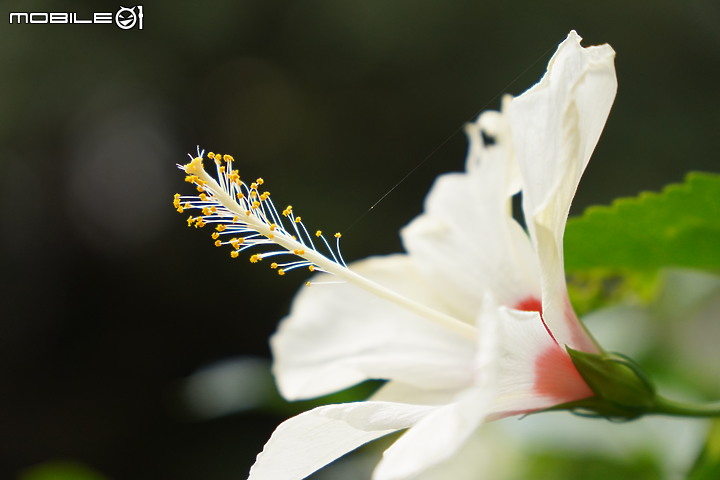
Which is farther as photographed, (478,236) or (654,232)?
(478,236)

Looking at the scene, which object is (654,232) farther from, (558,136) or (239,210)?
(239,210)

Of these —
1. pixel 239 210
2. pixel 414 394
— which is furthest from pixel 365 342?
pixel 239 210

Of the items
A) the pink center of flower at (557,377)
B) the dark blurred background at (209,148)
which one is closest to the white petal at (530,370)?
the pink center of flower at (557,377)

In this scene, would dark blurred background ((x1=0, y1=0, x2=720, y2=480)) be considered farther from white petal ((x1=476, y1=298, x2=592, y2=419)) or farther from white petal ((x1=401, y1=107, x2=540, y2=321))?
white petal ((x1=476, y1=298, x2=592, y2=419))

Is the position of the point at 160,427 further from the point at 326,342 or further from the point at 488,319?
the point at 488,319

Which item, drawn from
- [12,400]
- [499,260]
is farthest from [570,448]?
[12,400]

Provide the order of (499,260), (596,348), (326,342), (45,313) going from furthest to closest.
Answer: (45,313), (326,342), (499,260), (596,348)

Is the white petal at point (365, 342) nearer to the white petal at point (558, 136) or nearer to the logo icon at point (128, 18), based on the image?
the white petal at point (558, 136)
